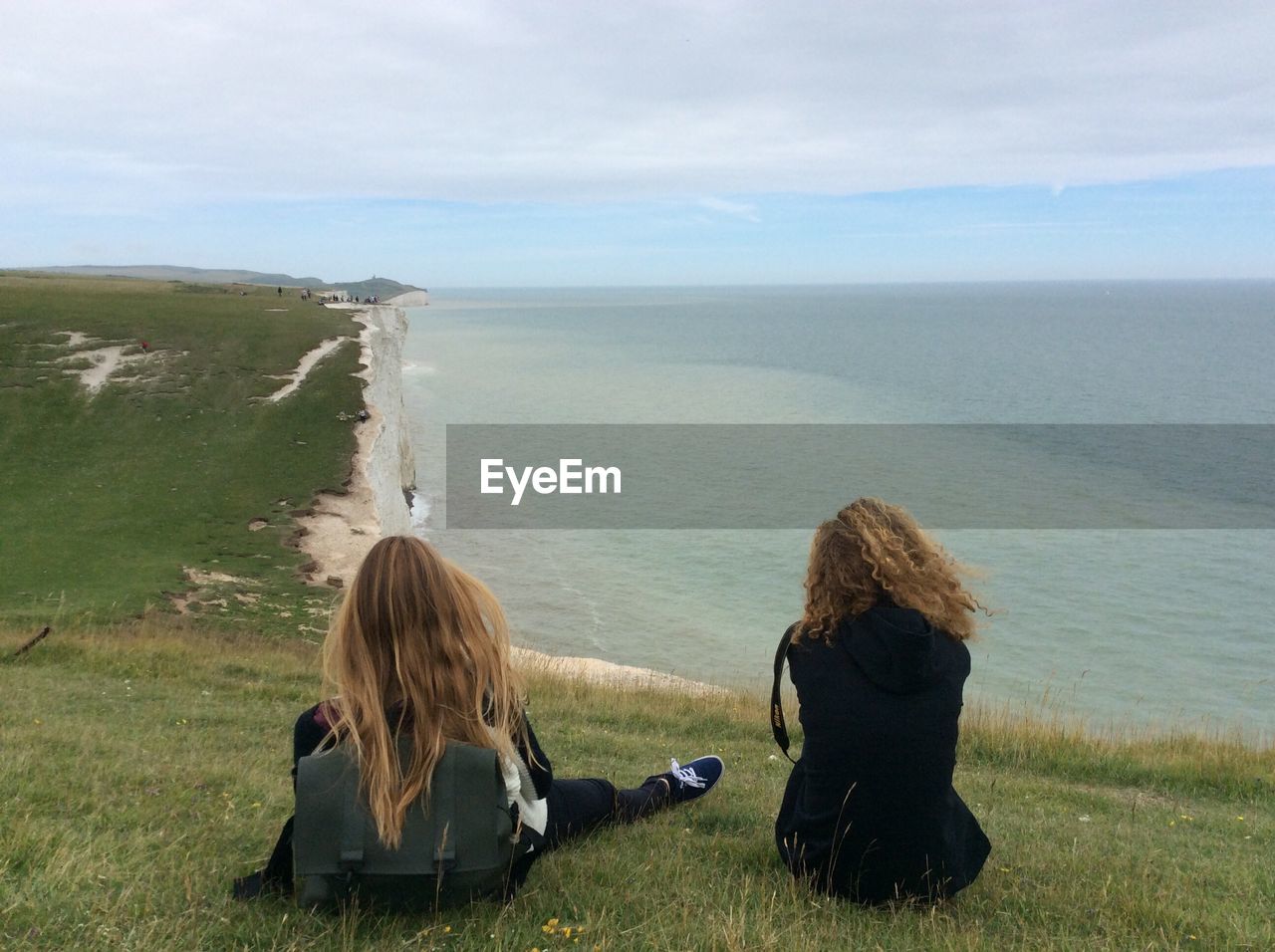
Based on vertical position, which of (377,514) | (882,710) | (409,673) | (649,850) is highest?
(409,673)

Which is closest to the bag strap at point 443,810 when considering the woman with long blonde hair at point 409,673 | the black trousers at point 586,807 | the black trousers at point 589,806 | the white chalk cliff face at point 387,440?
the woman with long blonde hair at point 409,673

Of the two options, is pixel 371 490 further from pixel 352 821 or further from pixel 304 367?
pixel 352 821

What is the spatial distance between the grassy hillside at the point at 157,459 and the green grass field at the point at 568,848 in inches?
9.3

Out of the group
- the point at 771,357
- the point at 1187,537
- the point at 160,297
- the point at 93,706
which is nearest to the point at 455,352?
the point at 771,357

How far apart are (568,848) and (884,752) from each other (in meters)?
1.78

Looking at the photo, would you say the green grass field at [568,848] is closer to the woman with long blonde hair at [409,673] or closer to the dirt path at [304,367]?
the woman with long blonde hair at [409,673]

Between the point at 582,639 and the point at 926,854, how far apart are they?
22.2 m

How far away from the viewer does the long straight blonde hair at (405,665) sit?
3617 mm

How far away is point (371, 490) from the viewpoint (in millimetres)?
29156

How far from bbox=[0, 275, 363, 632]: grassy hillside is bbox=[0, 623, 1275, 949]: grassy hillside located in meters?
11.5

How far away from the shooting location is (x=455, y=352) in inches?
5448

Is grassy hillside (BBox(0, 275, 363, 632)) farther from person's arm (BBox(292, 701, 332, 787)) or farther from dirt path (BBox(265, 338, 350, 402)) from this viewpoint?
person's arm (BBox(292, 701, 332, 787))

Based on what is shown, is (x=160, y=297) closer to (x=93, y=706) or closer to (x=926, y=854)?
(x=93, y=706)

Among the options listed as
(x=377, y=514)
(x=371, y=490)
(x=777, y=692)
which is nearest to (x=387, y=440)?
(x=371, y=490)
